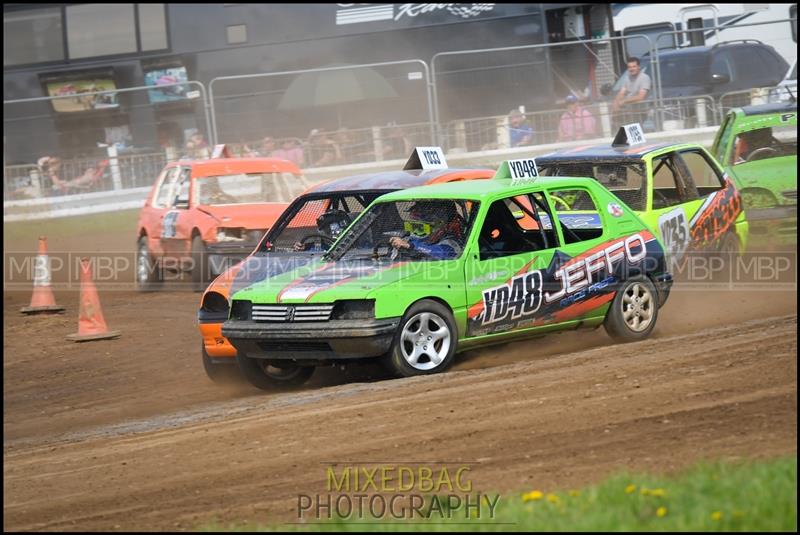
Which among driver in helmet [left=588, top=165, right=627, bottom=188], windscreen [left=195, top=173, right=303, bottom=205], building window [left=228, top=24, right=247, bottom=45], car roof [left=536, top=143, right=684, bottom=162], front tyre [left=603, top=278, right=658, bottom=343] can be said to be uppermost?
building window [left=228, top=24, right=247, bottom=45]

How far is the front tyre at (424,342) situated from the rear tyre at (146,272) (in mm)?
7685

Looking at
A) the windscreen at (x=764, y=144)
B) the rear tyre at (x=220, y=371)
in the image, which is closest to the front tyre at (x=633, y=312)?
the rear tyre at (x=220, y=371)

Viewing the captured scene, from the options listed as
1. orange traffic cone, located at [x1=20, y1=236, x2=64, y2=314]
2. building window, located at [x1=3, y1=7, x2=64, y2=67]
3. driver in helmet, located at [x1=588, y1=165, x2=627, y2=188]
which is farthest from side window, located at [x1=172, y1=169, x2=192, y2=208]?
building window, located at [x1=3, y1=7, x2=64, y2=67]

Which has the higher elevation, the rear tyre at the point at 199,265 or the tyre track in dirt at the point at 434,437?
the rear tyre at the point at 199,265

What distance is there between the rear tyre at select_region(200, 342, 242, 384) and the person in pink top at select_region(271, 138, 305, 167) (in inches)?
455

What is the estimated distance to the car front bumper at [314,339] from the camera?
779cm

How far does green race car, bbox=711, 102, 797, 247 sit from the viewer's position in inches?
519

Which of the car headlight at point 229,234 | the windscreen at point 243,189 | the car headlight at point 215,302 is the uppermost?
the windscreen at point 243,189

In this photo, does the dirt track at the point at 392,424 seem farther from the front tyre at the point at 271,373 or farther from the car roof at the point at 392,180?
the car roof at the point at 392,180

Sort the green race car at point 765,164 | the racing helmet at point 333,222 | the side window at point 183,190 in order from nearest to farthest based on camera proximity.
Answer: the racing helmet at point 333,222
the green race car at point 765,164
the side window at point 183,190

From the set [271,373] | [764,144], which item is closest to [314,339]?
[271,373]

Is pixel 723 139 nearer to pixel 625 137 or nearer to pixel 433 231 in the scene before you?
pixel 625 137

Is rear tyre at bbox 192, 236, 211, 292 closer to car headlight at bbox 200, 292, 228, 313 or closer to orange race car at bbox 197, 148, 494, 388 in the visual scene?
orange race car at bbox 197, 148, 494, 388

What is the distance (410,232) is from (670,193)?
3.73m
